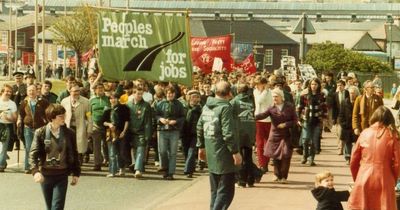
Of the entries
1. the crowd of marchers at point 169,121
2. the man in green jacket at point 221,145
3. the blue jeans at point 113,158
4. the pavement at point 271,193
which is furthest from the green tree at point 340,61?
the man in green jacket at point 221,145

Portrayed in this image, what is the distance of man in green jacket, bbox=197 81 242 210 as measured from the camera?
12.6 meters

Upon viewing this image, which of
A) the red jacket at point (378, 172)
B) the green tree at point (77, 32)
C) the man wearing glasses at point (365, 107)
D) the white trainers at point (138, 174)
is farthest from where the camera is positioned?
the green tree at point (77, 32)

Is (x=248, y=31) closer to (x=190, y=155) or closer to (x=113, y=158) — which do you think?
(x=190, y=155)

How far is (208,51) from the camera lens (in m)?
33.2

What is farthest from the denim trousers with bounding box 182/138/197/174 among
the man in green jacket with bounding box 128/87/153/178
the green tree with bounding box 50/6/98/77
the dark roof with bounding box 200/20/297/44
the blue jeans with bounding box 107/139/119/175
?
the dark roof with bounding box 200/20/297/44

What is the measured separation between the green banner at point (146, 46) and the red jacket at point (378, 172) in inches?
261

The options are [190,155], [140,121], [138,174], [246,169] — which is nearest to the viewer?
[246,169]

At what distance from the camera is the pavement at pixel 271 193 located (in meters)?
14.8

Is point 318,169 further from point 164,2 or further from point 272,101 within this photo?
point 164,2

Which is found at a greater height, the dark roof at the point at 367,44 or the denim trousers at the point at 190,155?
the dark roof at the point at 367,44

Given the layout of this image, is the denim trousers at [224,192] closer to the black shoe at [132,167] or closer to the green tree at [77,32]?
the black shoe at [132,167]

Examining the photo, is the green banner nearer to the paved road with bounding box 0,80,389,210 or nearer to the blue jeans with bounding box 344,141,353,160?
the paved road with bounding box 0,80,389,210

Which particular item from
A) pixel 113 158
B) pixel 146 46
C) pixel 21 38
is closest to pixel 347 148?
pixel 113 158

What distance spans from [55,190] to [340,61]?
224 ft
